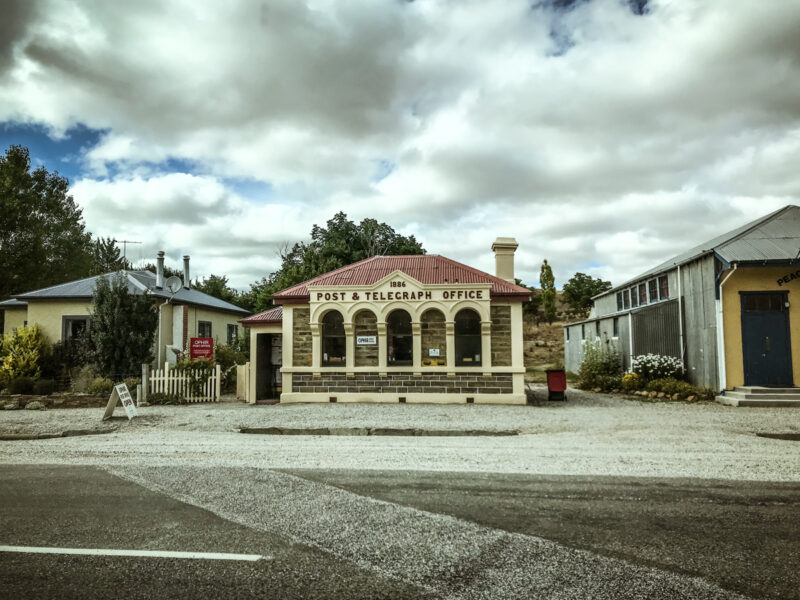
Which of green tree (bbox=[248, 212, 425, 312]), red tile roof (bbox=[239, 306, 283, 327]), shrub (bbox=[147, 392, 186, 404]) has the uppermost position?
green tree (bbox=[248, 212, 425, 312])

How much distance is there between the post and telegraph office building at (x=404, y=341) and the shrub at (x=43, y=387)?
8.70 meters

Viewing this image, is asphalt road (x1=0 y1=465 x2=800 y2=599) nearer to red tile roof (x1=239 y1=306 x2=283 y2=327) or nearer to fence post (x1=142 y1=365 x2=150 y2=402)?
fence post (x1=142 y1=365 x2=150 y2=402)

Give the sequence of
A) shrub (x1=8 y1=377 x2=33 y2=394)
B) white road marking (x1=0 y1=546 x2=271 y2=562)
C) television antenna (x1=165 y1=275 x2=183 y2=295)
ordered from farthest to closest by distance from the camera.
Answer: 1. television antenna (x1=165 y1=275 x2=183 y2=295)
2. shrub (x1=8 y1=377 x2=33 y2=394)
3. white road marking (x1=0 y1=546 x2=271 y2=562)

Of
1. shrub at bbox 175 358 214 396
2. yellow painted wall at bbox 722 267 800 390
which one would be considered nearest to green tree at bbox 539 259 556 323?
yellow painted wall at bbox 722 267 800 390

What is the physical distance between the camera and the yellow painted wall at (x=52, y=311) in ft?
72.2

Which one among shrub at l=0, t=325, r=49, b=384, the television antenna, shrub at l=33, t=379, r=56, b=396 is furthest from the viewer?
the television antenna

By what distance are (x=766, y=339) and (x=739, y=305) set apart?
51.7 inches

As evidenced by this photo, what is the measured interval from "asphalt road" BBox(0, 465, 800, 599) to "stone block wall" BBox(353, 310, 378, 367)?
951 cm

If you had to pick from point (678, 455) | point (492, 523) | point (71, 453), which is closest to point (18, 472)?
point (71, 453)

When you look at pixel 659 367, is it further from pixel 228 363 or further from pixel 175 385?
pixel 175 385

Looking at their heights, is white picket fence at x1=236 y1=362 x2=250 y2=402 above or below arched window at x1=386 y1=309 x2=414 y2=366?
below

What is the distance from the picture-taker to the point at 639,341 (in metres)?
22.1

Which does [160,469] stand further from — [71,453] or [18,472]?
[71,453]

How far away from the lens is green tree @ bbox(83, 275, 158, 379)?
749 inches
